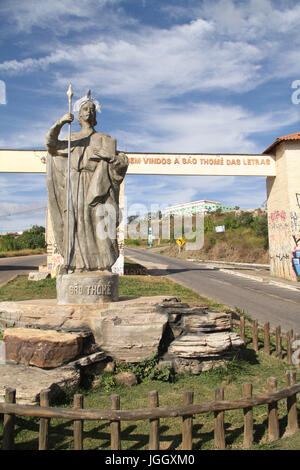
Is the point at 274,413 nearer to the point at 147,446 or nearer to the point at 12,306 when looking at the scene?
the point at 147,446

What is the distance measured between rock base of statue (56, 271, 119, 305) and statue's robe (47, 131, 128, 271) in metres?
0.37

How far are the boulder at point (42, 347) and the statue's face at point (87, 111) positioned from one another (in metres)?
4.09

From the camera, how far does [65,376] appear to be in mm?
5211

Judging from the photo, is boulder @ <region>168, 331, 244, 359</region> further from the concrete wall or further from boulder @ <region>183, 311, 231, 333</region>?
the concrete wall

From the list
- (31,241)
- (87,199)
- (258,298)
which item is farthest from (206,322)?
(31,241)

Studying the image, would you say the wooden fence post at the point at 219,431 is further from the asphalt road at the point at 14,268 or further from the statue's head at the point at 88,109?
the asphalt road at the point at 14,268

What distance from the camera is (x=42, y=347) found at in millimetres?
5426

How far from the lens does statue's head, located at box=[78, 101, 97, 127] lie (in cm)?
734

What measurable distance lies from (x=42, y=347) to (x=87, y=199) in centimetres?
288

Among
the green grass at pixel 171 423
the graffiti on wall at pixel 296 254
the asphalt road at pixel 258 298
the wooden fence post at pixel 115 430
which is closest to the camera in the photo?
the wooden fence post at pixel 115 430

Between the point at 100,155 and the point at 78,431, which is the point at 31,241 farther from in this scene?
the point at 78,431

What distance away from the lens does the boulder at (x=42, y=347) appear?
17.7ft

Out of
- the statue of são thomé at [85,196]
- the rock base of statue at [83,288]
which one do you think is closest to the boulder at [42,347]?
the rock base of statue at [83,288]
